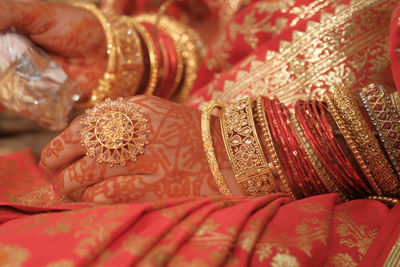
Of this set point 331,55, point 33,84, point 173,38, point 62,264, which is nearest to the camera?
point 62,264

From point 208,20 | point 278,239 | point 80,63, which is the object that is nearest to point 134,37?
point 80,63

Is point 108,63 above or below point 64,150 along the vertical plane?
above

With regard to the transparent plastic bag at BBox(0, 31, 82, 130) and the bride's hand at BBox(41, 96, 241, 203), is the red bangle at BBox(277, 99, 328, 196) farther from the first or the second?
the transparent plastic bag at BBox(0, 31, 82, 130)

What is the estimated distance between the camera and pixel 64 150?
461 millimetres

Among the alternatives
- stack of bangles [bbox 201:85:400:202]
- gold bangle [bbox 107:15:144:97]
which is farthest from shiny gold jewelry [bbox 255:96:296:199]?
gold bangle [bbox 107:15:144:97]

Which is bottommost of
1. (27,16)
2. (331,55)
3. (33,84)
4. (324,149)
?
(324,149)

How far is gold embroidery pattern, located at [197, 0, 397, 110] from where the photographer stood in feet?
1.91

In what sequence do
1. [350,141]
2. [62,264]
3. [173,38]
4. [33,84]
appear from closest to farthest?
[62,264] < [350,141] < [33,84] < [173,38]

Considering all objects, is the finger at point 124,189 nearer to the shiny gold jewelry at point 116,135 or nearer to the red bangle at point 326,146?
the shiny gold jewelry at point 116,135

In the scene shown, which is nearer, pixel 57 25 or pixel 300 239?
pixel 300 239

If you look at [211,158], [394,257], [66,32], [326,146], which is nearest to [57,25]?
[66,32]

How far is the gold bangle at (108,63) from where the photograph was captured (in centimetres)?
74

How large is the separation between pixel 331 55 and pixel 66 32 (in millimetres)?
502

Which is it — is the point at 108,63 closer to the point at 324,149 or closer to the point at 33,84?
the point at 33,84
